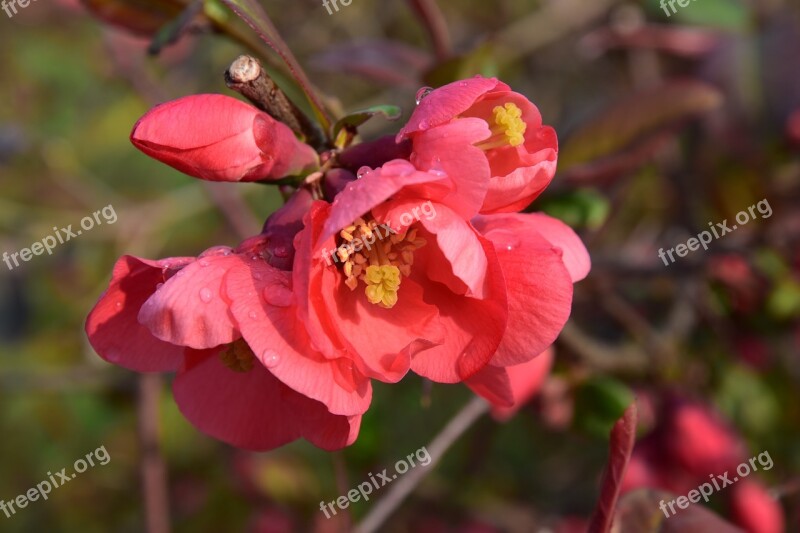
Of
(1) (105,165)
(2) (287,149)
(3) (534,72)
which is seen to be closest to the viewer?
(2) (287,149)

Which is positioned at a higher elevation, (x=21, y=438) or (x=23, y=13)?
(x=23, y=13)

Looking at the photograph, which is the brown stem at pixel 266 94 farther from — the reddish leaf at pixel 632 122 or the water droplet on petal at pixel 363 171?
the reddish leaf at pixel 632 122

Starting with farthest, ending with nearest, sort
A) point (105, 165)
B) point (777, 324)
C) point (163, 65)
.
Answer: point (105, 165)
point (163, 65)
point (777, 324)

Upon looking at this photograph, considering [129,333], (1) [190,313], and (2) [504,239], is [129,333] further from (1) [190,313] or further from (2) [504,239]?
(2) [504,239]

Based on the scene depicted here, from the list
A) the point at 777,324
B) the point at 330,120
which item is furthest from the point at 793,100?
the point at 330,120

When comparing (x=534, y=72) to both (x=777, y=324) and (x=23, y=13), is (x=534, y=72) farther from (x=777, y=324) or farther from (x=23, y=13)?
(x=23, y=13)

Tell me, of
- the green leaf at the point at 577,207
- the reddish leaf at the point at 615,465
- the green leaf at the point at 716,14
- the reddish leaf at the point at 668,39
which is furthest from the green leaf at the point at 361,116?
the green leaf at the point at 716,14

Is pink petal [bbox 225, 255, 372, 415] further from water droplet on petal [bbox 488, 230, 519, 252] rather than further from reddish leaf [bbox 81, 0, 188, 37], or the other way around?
reddish leaf [bbox 81, 0, 188, 37]
